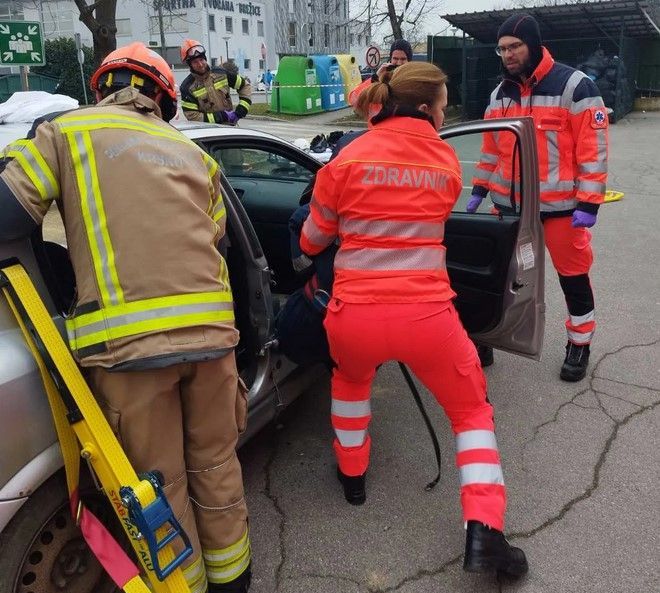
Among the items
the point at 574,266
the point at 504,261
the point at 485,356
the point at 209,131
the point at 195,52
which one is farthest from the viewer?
the point at 195,52

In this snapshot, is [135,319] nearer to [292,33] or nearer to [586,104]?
[586,104]

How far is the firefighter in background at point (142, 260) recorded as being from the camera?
167 centimetres

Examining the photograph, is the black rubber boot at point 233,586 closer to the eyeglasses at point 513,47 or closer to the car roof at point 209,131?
the car roof at point 209,131

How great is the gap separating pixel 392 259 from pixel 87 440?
1108 millimetres

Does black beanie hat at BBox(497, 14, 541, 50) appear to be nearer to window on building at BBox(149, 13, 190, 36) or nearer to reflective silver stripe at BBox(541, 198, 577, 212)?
reflective silver stripe at BBox(541, 198, 577, 212)

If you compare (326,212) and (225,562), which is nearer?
(225,562)

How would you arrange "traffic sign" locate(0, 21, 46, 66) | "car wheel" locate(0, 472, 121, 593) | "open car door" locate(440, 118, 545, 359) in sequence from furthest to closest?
"traffic sign" locate(0, 21, 46, 66) → "open car door" locate(440, 118, 545, 359) → "car wheel" locate(0, 472, 121, 593)

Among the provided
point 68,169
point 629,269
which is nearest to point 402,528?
point 68,169

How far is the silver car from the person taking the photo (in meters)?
1.72

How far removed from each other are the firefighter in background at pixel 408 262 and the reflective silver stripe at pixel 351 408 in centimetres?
30

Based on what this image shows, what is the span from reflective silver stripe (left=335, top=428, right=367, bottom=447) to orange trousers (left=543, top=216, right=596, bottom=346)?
171 centimetres

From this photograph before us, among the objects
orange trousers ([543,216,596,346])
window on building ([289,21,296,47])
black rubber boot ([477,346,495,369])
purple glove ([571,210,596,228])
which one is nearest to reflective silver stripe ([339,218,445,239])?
purple glove ([571,210,596,228])

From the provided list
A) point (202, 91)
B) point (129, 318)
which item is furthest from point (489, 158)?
point (202, 91)

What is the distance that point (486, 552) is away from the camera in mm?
2168
